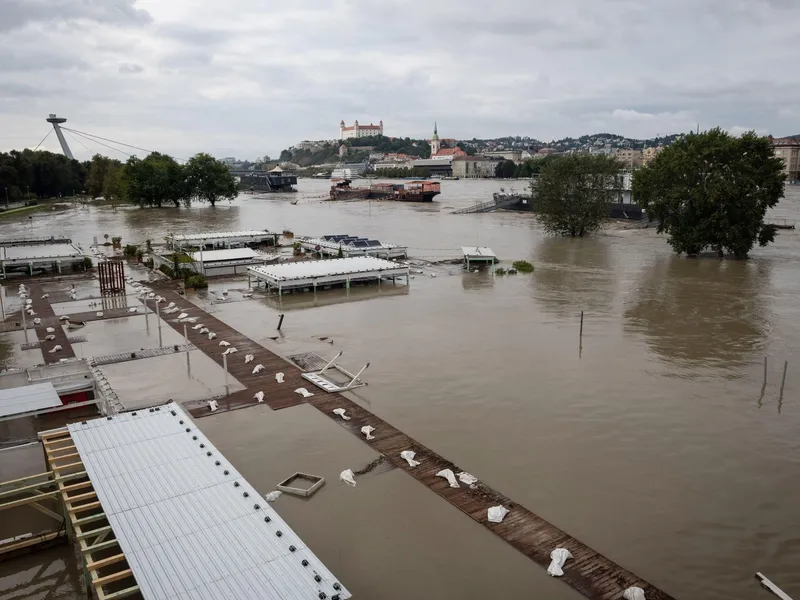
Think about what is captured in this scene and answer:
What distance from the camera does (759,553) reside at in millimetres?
11250

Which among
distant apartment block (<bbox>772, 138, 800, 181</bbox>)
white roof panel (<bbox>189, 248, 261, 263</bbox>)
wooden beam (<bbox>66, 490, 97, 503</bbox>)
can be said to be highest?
distant apartment block (<bbox>772, 138, 800, 181</bbox>)

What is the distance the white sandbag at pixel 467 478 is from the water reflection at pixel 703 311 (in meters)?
11.7

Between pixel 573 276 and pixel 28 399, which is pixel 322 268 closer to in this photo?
pixel 573 276

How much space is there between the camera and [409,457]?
14250 millimetres

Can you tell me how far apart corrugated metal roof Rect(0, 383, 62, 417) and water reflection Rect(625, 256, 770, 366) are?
62.5 feet

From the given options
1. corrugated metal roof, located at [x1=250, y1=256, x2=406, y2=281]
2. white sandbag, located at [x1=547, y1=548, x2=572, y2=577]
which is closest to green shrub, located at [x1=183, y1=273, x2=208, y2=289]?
corrugated metal roof, located at [x1=250, y1=256, x2=406, y2=281]

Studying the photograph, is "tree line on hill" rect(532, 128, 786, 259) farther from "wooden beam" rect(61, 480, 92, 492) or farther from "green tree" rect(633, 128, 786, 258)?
"wooden beam" rect(61, 480, 92, 492)

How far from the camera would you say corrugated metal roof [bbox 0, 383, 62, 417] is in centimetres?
1414

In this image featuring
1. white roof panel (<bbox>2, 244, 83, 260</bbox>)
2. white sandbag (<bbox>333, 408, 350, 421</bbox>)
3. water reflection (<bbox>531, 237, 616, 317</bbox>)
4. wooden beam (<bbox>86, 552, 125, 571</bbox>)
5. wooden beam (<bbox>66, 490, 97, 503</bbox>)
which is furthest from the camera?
white roof panel (<bbox>2, 244, 83, 260</bbox>)

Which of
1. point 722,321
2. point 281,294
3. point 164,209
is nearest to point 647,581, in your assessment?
point 722,321

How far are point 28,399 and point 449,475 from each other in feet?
32.6

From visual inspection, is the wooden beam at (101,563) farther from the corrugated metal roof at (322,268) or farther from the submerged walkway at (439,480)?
the corrugated metal roof at (322,268)

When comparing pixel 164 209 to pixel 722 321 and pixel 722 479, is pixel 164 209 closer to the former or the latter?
pixel 722 321

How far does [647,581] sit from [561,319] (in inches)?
700
